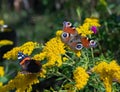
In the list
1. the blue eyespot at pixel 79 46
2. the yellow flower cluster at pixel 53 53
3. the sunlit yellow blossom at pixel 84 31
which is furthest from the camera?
the sunlit yellow blossom at pixel 84 31

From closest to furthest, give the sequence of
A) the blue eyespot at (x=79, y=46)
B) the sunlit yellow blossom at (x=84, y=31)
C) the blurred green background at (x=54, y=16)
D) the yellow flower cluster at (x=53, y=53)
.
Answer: the yellow flower cluster at (x=53, y=53)
the blue eyespot at (x=79, y=46)
the sunlit yellow blossom at (x=84, y=31)
the blurred green background at (x=54, y=16)

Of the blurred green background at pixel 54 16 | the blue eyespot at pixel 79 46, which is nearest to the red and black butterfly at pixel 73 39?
the blue eyespot at pixel 79 46

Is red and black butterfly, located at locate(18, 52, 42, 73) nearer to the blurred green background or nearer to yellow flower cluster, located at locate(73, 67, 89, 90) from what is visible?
yellow flower cluster, located at locate(73, 67, 89, 90)

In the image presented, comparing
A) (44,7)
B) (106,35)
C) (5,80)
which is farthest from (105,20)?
(44,7)

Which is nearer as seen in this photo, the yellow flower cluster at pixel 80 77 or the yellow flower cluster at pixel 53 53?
the yellow flower cluster at pixel 80 77

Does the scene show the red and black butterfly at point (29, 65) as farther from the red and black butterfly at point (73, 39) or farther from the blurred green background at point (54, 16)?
the blurred green background at point (54, 16)

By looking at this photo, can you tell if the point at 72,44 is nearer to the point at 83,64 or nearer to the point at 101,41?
the point at 83,64
